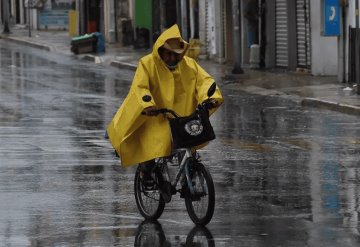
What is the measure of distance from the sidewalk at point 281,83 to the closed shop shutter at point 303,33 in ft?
1.80

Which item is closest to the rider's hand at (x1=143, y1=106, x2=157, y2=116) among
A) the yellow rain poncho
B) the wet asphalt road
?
the yellow rain poncho

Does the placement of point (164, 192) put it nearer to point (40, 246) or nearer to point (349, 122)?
point (40, 246)

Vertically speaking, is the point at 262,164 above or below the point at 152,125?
below

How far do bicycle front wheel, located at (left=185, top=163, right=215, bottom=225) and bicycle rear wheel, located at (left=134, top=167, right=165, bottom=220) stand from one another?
1.36 feet

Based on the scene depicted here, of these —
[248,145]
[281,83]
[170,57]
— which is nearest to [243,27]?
[281,83]

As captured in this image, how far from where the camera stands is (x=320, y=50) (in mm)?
30406

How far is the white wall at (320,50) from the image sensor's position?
3020cm

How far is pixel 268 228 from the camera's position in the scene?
1034cm

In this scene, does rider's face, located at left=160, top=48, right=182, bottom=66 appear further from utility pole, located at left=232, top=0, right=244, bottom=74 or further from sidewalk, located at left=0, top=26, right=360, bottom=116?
utility pole, located at left=232, top=0, right=244, bottom=74

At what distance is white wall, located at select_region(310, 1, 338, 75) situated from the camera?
30.2 metres

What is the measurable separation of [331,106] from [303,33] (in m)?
9.52

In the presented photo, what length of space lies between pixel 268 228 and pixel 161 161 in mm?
1193

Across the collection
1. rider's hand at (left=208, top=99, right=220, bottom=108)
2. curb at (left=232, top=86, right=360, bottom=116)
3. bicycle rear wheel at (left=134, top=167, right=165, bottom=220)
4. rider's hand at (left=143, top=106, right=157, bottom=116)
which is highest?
rider's hand at (left=208, top=99, right=220, bottom=108)

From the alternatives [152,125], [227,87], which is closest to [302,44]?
[227,87]
